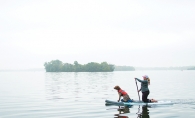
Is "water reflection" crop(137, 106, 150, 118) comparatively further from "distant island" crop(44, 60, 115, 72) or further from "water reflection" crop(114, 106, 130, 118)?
"distant island" crop(44, 60, 115, 72)

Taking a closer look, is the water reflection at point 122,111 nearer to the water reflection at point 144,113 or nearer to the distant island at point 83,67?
the water reflection at point 144,113

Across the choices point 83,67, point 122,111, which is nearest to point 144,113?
point 122,111

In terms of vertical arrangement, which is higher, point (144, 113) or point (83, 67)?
point (83, 67)

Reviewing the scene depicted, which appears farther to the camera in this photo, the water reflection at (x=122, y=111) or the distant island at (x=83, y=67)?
the distant island at (x=83, y=67)

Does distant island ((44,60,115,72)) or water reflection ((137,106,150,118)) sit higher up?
distant island ((44,60,115,72))

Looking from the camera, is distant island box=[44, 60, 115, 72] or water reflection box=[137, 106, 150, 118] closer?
water reflection box=[137, 106, 150, 118]

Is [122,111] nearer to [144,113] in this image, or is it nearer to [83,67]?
[144,113]

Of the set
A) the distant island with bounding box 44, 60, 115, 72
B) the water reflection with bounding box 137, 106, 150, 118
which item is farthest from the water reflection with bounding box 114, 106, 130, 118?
the distant island with bounding box 44, 60, 115, 72

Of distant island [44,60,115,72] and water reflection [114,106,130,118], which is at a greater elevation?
distant island [44,60,115,72]

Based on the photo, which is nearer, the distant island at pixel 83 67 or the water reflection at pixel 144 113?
the water reflection at pixel 144 113

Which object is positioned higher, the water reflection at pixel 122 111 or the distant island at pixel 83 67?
the distant island at pixel 83 67

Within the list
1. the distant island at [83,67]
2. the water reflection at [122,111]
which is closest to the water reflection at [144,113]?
the water reflection at [122,111]

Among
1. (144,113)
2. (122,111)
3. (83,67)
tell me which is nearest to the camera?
(144,113)

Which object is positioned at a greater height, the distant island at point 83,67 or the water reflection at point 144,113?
the distant island at point 83,67
